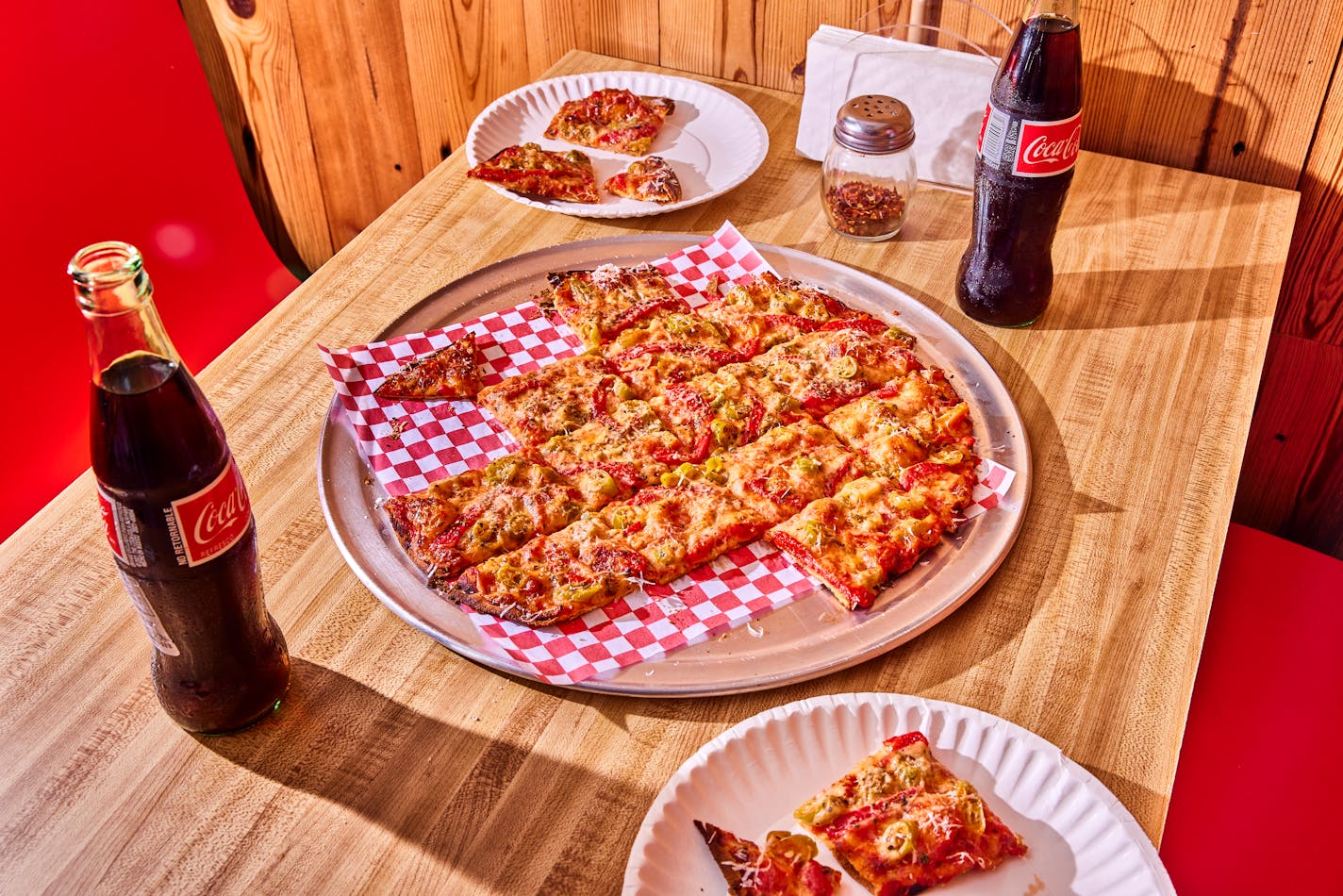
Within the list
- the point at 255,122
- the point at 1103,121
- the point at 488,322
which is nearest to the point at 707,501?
the point at 488,322

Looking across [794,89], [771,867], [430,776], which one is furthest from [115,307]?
[794,89]

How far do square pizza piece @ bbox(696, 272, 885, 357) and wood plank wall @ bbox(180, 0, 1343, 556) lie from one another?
0.91 meters

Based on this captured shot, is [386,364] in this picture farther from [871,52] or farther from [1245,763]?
[1245,763]

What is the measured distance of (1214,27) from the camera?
2.44 meters

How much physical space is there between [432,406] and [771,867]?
107cm

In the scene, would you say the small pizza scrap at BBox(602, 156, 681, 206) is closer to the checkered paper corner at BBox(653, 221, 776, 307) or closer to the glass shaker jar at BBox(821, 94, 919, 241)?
the checkered paper corner at BBox(653, 221, 776, 307)

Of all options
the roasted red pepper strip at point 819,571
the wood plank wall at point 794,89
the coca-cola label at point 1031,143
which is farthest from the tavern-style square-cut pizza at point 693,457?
the wood plank wall at point 794,89

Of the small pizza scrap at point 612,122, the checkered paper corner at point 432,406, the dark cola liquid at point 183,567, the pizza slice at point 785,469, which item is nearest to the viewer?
the dark cola liquid at point 183,567

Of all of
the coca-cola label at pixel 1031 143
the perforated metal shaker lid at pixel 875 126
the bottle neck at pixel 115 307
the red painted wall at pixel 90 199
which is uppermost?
the bottle neck at pixel 115 307

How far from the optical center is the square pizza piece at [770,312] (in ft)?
7.05

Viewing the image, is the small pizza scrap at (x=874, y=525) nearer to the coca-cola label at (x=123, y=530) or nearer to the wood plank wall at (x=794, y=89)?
the coca-cola label at (x=123, y=530)

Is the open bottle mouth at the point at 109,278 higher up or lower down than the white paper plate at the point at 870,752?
higher up

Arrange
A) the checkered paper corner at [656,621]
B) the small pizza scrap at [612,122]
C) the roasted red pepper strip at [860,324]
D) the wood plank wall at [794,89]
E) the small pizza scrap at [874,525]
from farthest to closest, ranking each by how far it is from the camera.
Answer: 1. the small pizza scrap at [612,122]
2. the wood plank wall at [794,89]
3. the roasted red pepper strip at [860,324]
4. the small pizza scrap at [874,525]
5. the checkered paper corner at [656,621]

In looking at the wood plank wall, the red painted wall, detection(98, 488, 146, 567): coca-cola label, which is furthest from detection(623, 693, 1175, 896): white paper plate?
the red painted wall
